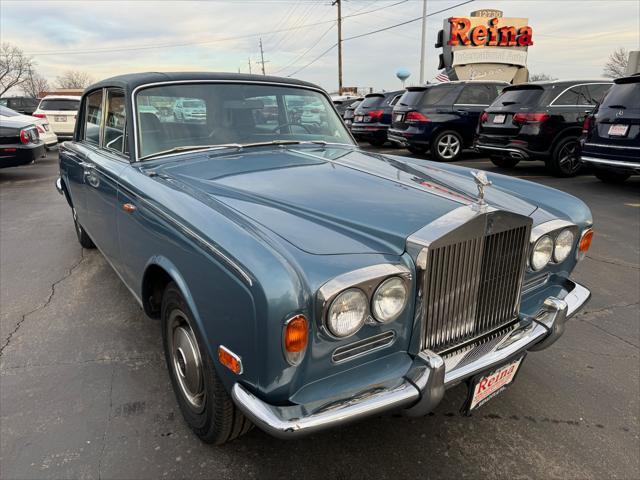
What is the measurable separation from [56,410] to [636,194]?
8.55m

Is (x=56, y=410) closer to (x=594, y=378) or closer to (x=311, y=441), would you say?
(x=311, y=441)

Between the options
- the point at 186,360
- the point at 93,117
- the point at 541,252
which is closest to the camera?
the point at 186,360

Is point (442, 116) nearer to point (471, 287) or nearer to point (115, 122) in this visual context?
point (115, 122)

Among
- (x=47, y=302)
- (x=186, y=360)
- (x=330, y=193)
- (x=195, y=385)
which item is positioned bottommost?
(x=47, y=302)

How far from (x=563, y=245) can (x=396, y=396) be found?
1341 mm

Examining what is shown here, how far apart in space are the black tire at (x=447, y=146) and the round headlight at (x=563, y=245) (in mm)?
8902

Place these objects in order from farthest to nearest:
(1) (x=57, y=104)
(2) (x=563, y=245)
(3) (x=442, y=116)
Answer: (1) (x=57, y=104)
(3) (x=442, y=116)
(2) (x=563, y=245)

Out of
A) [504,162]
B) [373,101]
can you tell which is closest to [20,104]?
[373,101]

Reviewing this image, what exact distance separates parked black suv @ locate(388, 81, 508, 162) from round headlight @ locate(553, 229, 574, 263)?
8.83 m

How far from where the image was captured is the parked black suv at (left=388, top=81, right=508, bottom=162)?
1086 centimetres

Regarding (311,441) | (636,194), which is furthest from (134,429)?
(636,194)

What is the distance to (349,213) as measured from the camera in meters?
2.02

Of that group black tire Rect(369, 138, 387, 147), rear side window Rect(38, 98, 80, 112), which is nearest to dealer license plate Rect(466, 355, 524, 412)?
black tire Rect(369, 138, 387, 147)

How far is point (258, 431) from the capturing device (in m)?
2.31
